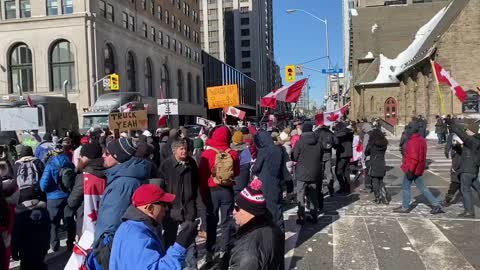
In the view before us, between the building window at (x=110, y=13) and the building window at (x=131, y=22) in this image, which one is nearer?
the building window at (x=110, y=13)

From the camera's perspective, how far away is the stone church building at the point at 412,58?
1369 inches

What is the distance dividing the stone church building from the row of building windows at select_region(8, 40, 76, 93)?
92.1 ft

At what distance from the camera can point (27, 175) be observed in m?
6.29

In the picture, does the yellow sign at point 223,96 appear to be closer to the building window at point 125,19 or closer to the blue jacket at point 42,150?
the blue jacket at point 42,150

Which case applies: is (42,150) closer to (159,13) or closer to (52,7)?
(52,7)

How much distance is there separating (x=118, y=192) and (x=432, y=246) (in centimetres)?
483

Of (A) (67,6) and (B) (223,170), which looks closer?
(B) (223,170)

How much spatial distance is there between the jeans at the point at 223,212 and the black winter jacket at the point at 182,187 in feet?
1.31

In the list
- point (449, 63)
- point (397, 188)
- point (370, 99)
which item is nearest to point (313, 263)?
point (397, 188)

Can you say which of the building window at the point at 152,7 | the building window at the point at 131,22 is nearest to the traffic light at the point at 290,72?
the building window at the point at 131,22

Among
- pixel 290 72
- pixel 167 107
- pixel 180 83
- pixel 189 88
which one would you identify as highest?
pixel 180 83

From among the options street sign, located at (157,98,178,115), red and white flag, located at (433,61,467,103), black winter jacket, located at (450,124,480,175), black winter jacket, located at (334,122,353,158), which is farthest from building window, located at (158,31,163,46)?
black winter jacket, located at (450,124,480,175)

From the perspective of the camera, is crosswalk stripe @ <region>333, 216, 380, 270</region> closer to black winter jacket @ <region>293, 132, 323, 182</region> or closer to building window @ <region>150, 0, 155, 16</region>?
black winter jacket @ <region>293, 132, 323, 182</region>

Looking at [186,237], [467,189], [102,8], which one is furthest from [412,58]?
[186,237]
